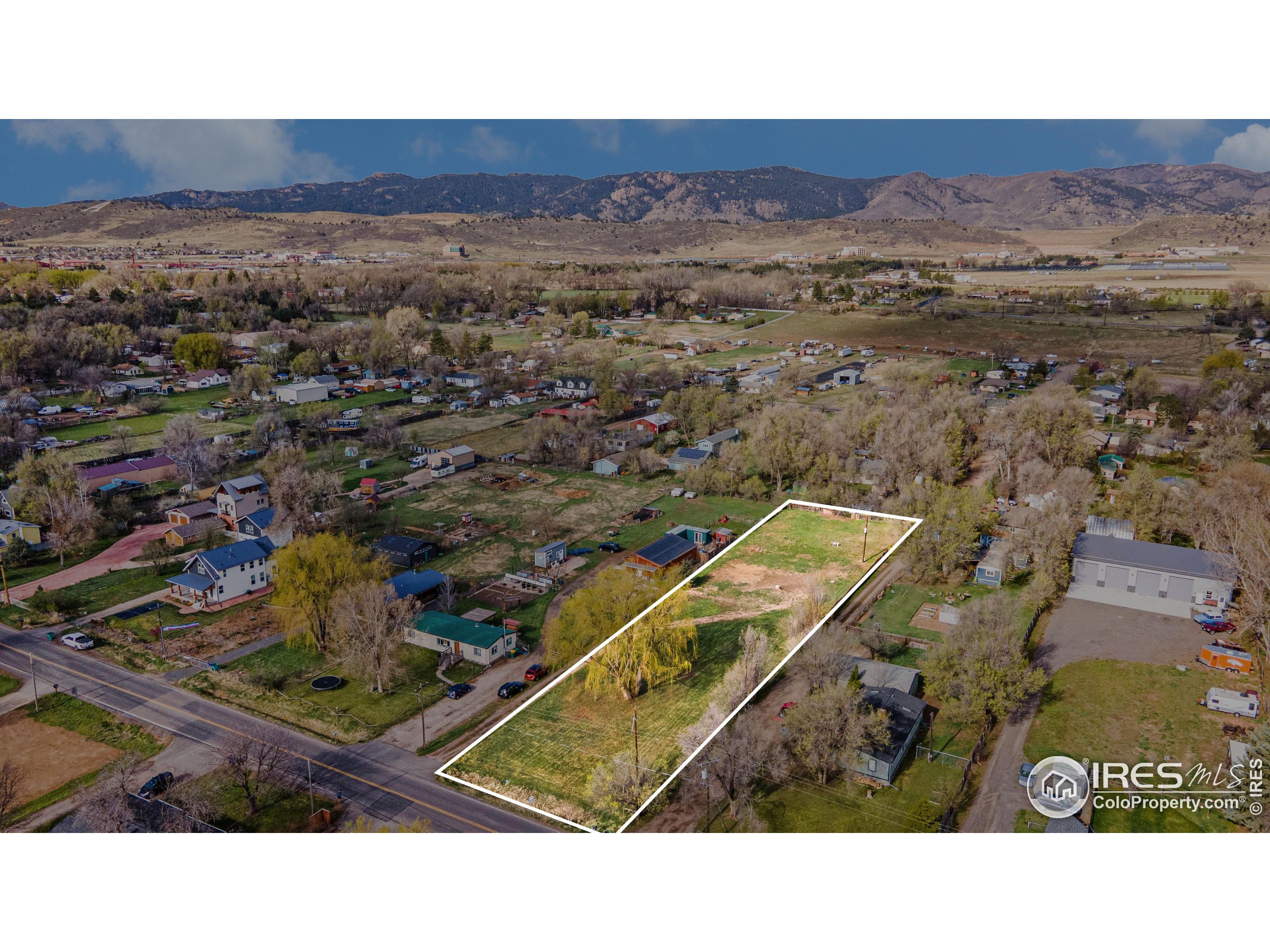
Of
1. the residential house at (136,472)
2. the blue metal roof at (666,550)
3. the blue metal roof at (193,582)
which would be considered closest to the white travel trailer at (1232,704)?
the blue metal roof at (666,550)

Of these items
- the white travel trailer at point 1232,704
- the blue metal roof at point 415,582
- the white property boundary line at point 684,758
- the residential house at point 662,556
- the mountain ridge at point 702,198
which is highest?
the mountain ridge at point 702,198

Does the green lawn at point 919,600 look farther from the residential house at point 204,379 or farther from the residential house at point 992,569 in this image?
the residential house at point 204,379

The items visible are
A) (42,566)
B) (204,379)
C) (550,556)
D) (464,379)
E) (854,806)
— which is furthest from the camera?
(464,379)

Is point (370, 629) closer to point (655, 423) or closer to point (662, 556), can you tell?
point (662, 556)

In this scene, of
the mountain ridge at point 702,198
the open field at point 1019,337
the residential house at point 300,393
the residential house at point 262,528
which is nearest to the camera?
the residential house at point 262,528

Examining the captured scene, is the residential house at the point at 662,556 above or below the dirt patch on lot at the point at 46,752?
above

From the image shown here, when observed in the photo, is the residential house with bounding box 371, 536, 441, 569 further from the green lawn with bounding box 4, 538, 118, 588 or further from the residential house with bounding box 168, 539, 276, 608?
the green lawn with bounding box 4, 538, 118, 588

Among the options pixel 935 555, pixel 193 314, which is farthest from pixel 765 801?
pixel 193 314

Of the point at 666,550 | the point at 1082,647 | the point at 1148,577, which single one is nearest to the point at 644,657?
the point at 666,550
